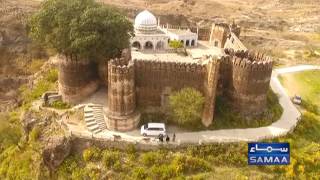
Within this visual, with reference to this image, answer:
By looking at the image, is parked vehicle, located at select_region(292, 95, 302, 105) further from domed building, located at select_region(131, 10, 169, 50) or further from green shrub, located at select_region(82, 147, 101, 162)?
green shrub, located at select_region(82, 147, 101, 162)

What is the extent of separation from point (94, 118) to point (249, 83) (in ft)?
43.7

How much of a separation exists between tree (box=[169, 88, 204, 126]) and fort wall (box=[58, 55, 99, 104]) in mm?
8643

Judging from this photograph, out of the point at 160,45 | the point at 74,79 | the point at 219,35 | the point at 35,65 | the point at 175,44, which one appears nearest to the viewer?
the point at 74,79

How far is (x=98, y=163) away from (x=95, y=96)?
27.1 ft

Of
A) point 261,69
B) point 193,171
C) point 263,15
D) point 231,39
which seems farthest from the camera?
point 263,15

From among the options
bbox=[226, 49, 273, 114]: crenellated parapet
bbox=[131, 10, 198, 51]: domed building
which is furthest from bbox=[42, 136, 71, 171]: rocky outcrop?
bbox=[131, 10, 198, 51]: domed building

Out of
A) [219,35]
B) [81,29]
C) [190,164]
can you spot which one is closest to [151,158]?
[190,164]

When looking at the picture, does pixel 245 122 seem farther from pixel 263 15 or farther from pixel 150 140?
pixel 263 15

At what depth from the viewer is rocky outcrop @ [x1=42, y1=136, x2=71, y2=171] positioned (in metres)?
30.7

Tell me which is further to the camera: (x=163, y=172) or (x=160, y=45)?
(x=160, y=45)

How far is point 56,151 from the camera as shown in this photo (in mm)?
30688

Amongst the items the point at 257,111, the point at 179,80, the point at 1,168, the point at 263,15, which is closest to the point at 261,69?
the point at 257,111

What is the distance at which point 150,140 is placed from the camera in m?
31.0

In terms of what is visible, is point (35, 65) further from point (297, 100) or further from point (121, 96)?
point (297, 100)
